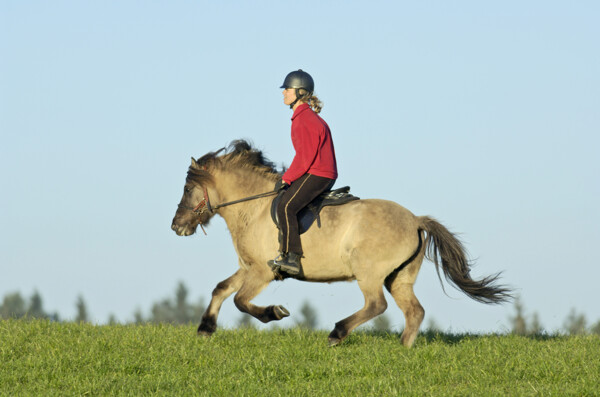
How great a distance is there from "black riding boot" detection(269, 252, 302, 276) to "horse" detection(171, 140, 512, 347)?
0.55 feet

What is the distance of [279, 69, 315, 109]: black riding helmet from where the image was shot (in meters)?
10.0

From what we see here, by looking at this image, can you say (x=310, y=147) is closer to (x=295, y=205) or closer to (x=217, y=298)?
(x=295, y=205)

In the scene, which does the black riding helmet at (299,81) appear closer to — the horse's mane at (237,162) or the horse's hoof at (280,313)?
the horse's mane at (237,162)

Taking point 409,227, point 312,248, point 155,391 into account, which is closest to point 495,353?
point 409,227

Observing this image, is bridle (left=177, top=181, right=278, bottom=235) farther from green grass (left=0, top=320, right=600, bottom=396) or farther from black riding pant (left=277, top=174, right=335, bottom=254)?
green grass (left=0, top=320, right=600, bottom=396)

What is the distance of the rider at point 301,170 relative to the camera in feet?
31.7

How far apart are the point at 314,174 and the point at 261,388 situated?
312 centimetres

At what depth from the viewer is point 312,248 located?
9766 mm

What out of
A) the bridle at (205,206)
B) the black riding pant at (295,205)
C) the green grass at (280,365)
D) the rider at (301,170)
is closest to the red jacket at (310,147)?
the rider at (301,170)

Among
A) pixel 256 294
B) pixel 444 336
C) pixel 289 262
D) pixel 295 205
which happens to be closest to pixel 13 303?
pixel 444 336

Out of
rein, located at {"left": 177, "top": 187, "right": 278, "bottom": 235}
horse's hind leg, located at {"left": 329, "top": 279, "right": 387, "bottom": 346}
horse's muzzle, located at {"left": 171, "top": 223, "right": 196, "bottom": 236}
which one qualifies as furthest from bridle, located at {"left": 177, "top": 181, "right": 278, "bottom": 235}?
horse's hind leg, located at {"left": 329, "top": 279, "right": 387, "bottom": 346}

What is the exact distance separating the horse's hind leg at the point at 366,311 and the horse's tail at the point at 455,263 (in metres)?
1.02

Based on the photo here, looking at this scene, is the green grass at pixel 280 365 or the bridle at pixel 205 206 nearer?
the green grass at pixel 280 365

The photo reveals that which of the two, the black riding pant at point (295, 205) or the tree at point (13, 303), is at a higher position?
the black riding pant at point (295, 205)
